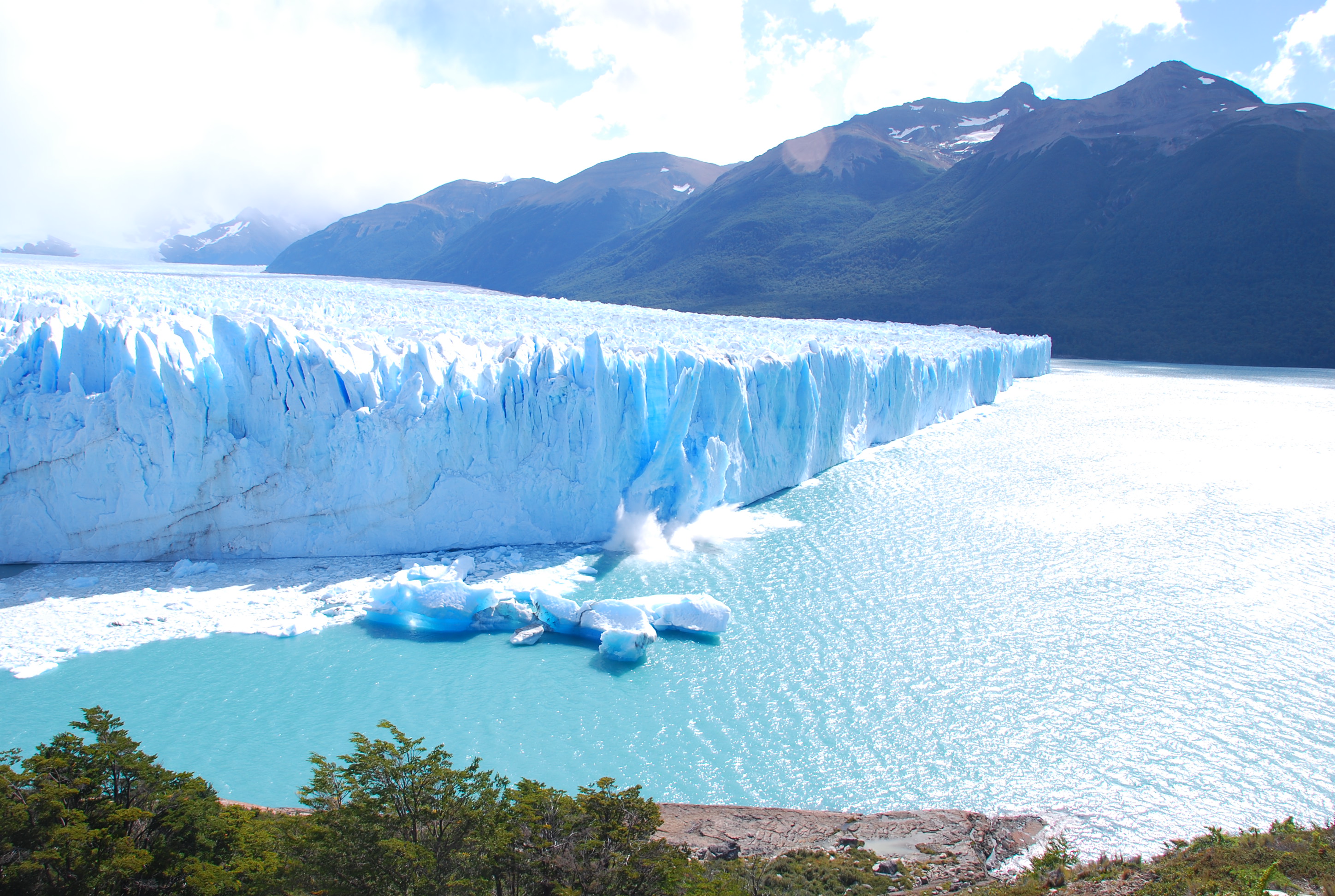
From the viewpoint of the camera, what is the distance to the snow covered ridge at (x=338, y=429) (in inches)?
361

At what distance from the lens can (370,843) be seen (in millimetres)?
3537

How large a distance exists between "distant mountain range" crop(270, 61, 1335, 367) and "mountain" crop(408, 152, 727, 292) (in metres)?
0.34

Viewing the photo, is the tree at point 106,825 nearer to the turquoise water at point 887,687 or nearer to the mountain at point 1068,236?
the turquoise water at point 887,687

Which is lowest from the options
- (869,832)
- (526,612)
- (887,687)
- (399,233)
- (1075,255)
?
(869,832)

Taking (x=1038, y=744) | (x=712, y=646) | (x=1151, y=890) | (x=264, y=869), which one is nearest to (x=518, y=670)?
(x=712, y=646)

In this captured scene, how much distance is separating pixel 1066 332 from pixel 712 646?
39629 millimetres

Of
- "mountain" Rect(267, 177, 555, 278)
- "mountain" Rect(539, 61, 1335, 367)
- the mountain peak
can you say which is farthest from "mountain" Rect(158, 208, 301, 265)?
the mountain peak

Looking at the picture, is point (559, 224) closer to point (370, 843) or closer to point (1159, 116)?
point (1159, 116)

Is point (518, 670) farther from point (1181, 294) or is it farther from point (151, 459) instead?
point (1181, 294)

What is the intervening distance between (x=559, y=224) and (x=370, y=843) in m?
75.9

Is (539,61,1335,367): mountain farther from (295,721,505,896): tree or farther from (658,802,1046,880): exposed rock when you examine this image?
(295,721,505,896): tree

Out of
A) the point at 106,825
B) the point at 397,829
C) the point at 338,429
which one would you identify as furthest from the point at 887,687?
the point at 338,429

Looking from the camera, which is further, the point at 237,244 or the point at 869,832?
the point at 237,244

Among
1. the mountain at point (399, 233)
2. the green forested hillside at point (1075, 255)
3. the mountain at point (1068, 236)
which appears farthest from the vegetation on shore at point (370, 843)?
the mountain at point (399, 233)
